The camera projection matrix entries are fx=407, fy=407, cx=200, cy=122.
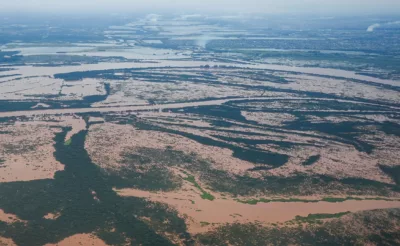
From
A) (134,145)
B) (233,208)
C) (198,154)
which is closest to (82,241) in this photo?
(233,208)

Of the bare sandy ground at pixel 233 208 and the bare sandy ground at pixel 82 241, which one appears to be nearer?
the bare sandy ground at pixel 82 241

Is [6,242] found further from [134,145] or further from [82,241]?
[134,145]

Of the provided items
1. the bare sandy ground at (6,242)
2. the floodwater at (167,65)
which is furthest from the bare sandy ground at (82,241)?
the floodwater at (167,65)

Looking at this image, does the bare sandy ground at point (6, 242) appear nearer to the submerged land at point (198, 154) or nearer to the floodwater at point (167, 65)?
the submerged land at point (198, 154)

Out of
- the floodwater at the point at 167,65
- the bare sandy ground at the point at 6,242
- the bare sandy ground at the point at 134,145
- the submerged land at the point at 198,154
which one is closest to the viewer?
the bare sandy ground at the point at 6,242

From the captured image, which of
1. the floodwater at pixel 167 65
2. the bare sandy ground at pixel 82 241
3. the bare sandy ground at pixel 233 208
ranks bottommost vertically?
the bare sandy ground at pixel 233 208

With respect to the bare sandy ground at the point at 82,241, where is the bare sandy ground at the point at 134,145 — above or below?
above
